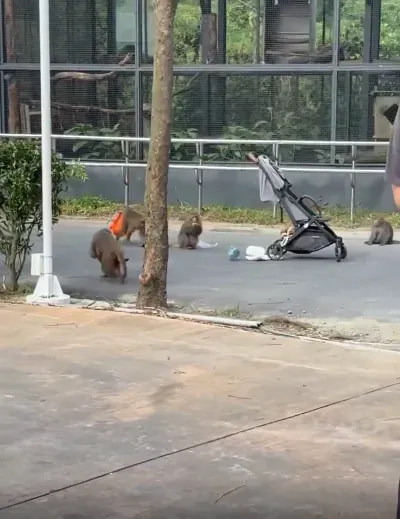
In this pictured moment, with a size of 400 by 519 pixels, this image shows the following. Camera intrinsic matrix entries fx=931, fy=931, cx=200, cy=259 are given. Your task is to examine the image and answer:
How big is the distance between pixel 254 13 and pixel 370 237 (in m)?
4.93

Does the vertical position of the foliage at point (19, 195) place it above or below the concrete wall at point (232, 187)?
above

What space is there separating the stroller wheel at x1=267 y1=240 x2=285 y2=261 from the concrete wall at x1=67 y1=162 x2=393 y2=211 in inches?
150

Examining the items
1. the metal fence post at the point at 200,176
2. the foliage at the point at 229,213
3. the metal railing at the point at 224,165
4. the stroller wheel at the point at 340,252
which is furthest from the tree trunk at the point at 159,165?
the metal fence post at the point at 200,176

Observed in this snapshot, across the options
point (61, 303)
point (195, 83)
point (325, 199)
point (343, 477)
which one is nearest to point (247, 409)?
point (343, 477)

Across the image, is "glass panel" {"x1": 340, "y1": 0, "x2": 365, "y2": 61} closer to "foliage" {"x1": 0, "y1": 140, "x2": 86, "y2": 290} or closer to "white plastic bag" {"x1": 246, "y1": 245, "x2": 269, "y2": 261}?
"white plastic bag" {"x1": 246, "y1": 245, "x2": 269, "y2": 261}

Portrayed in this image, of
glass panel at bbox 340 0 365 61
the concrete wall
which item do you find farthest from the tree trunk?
glass panel at bbox 340 0 365 61

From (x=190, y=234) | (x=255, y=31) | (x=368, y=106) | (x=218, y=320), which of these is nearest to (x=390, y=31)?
(x=368, y=106)

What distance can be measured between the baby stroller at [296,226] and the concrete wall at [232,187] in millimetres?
3506

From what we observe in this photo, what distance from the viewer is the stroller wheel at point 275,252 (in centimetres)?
1099

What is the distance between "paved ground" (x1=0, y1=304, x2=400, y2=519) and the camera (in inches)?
165

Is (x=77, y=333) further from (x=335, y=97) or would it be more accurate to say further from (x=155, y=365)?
(x=335, y=97)

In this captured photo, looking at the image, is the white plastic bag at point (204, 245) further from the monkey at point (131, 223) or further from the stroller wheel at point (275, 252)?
the stroller wheel at point (275, 252)

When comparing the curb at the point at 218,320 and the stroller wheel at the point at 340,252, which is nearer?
the curb at the point at 218,320

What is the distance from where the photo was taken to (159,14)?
25.5 ft
